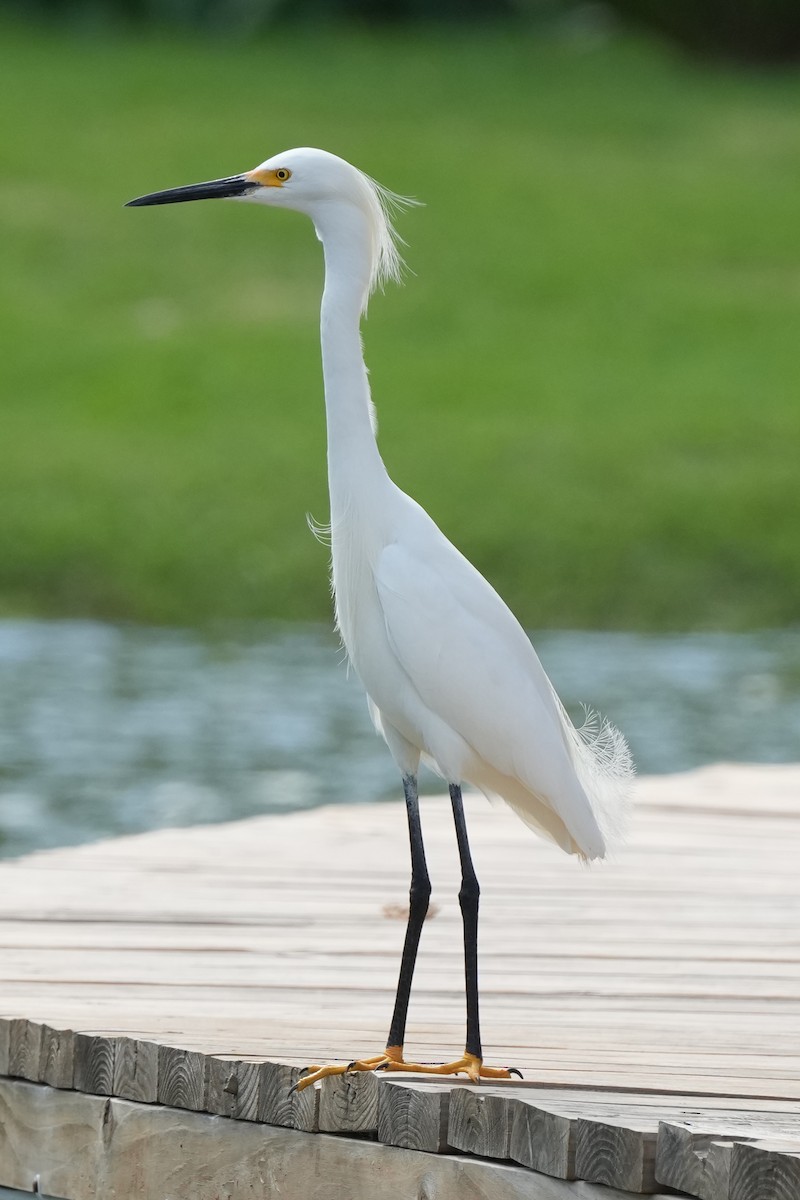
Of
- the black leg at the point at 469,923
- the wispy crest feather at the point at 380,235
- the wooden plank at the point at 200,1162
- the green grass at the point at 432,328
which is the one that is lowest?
the wooden plank at the point at 200,1162

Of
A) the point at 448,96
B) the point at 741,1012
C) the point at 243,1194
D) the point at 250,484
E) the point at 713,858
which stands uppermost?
the point at 448,96

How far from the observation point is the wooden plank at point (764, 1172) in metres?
2.15

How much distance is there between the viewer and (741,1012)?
2980 mm

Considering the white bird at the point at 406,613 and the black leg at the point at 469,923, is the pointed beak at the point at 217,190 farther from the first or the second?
the black leg at the point at 469,923

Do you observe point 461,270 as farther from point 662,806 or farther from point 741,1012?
point 741,1012

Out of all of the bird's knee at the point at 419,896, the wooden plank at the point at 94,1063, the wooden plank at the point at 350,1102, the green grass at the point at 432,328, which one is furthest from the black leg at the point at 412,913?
the green grass at the point at 432,328

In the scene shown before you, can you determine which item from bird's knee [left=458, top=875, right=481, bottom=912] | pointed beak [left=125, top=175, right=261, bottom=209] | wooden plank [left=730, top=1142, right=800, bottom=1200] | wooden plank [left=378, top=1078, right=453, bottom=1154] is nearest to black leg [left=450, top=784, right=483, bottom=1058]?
bird's knee [left=458, top=875, right=481, bottom=912]

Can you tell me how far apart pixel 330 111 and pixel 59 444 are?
13.8 ft

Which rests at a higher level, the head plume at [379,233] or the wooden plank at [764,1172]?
the head plume at [379,233]

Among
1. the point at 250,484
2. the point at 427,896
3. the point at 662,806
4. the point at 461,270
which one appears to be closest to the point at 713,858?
the point at 662,806

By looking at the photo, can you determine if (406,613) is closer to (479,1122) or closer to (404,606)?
(404,606)

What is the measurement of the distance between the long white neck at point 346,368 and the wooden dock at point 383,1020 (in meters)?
0.73

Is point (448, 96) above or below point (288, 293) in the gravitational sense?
above

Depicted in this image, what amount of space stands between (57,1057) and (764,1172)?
1.02 m
